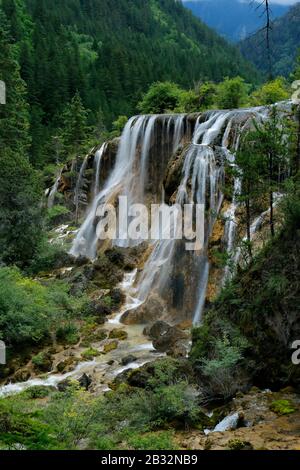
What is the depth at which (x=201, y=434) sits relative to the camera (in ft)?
28.5

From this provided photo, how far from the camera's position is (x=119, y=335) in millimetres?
16719

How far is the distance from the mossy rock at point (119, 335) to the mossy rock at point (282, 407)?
8.26 meters

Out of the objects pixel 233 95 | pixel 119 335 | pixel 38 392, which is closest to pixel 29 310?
pixel 119 335

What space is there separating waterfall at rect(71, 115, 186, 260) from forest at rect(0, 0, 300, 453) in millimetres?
104

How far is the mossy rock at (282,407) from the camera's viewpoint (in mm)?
8648

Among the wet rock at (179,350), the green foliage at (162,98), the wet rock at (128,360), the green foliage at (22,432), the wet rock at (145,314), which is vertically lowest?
the wet rock at (128,360)

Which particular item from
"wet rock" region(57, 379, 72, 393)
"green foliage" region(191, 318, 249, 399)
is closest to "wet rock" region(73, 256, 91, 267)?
"wet rock" region(57, 379, 72, 393)

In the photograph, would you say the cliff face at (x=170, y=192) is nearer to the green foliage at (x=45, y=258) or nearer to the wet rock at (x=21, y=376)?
the green foliage at (x=45, y=258)

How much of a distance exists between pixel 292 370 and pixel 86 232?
20715 mm

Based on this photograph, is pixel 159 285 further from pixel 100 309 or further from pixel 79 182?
pixel 79 182

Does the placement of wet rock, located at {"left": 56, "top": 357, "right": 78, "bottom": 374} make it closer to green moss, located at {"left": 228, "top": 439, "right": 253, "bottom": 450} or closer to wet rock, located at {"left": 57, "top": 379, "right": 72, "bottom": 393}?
wet rock, located at {"left": 57, "top": 379, "right": 72, "bottom": 393}

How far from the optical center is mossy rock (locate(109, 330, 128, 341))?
1657 centimetres

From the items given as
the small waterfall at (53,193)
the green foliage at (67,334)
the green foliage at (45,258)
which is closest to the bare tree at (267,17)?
the green foliage at (67,334)

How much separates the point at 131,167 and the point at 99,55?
53.2 meters
